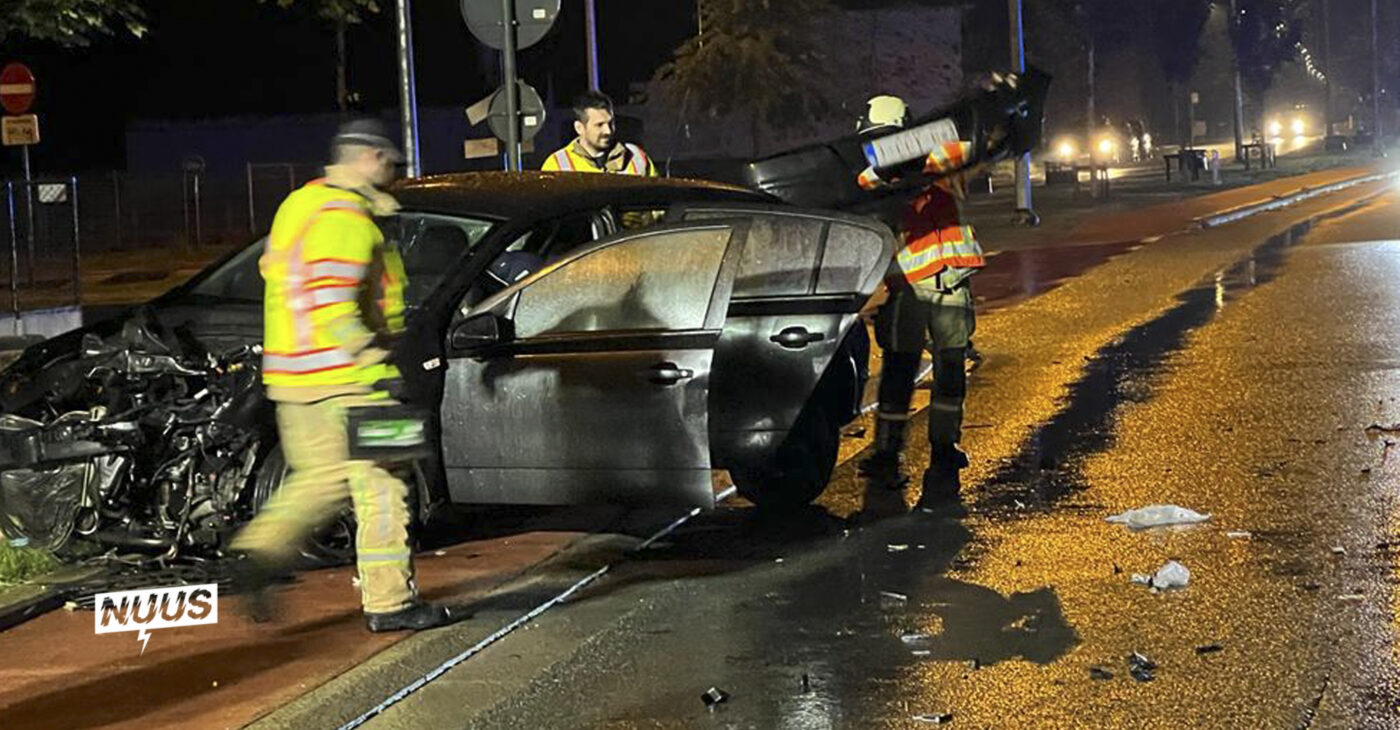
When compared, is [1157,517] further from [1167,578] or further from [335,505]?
[335,505]

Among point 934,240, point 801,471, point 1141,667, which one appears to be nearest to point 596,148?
point 934,240

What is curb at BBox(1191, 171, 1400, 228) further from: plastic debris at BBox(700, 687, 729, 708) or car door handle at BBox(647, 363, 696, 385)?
plastic debris at BBox(700, 687, 729, 708)

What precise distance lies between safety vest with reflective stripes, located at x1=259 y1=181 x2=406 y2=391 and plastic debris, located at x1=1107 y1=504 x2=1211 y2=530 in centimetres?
361

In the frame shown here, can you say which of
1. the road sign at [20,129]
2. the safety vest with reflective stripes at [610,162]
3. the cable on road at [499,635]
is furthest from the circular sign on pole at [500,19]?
the road sign at [20,129]

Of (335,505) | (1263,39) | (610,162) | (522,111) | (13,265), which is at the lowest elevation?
(335,505)

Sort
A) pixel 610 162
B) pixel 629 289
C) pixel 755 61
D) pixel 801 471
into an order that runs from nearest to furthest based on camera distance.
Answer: pixel 629 289 < pixel 801 471 < pixel 610 162 < pixel 755 61

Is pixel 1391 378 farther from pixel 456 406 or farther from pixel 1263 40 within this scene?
pixel 1263 40

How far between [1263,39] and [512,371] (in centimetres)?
8138

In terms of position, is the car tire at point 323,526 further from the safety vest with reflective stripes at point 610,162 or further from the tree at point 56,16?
the tree at point 56,16

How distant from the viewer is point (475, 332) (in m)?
7.80

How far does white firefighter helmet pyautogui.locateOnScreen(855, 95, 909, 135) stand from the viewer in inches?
379

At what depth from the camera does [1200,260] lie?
82.3 feet

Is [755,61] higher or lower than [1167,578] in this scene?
higher

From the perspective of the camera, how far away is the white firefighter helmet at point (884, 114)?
31.6 ft
